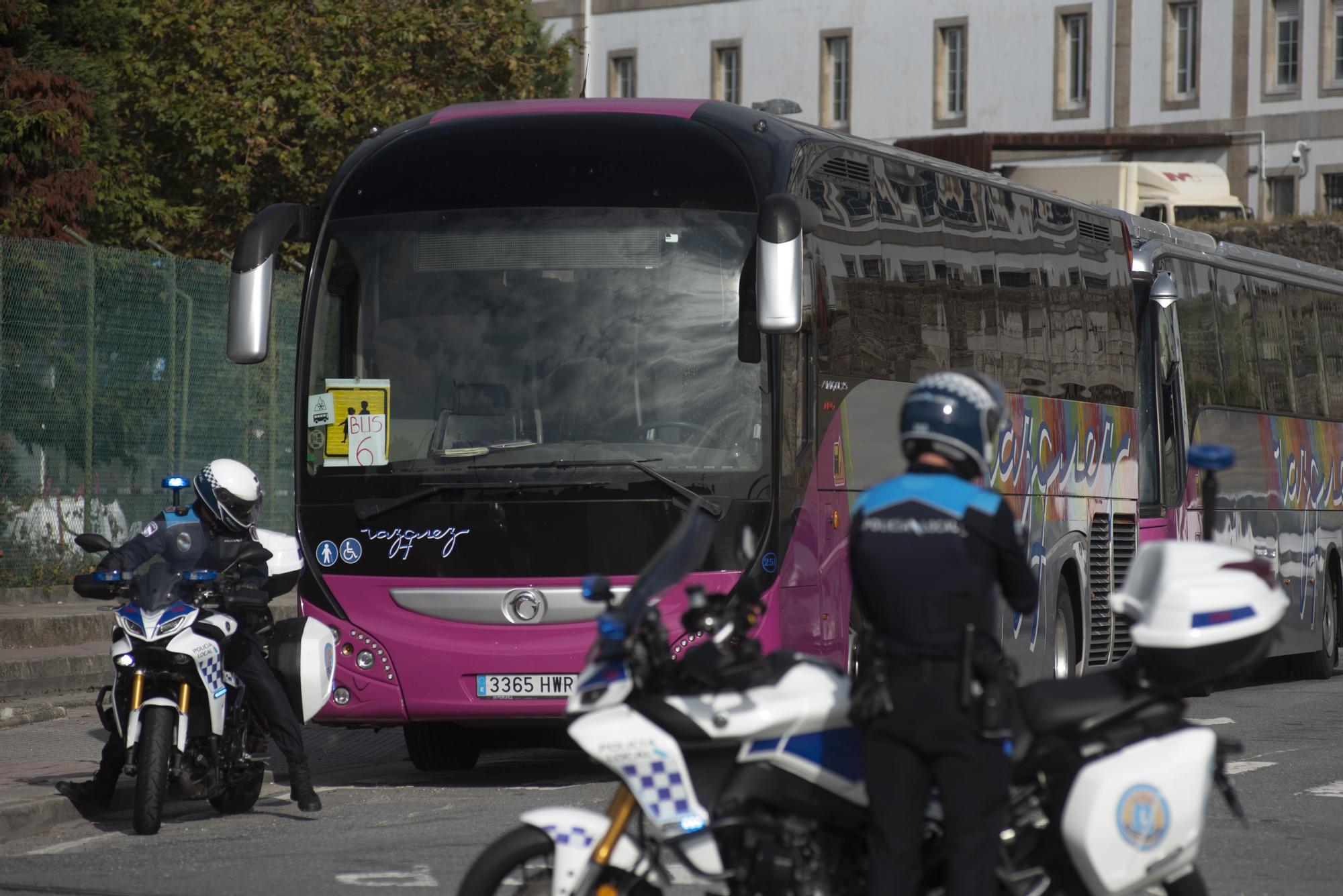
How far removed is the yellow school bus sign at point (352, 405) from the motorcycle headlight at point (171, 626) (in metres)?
1.82

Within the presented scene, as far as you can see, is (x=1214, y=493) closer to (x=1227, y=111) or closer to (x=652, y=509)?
(x=652, y=509)

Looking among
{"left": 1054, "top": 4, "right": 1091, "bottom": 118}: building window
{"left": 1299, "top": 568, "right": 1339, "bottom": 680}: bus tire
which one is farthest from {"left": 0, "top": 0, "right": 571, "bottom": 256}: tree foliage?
{"left": 1054, "top": 4, "right": 1091, "bottom": 118}: building window

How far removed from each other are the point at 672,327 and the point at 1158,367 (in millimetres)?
7550

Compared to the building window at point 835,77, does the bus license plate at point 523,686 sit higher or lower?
lower

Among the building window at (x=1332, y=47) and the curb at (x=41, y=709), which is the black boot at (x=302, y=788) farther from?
the building window at (x=1332, y=47)

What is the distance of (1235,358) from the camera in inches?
739

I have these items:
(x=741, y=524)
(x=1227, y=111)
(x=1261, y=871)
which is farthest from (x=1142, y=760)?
(x=1227, y=111)

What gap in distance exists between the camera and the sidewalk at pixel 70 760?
966 cm

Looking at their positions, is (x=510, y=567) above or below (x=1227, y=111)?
below

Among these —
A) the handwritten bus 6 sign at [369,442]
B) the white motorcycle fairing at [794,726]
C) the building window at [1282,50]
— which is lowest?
the white motorcycle fairing at [794,726]

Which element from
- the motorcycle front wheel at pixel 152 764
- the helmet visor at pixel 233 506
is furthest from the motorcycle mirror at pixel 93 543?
the motorcycle front wheel at pixel 152 764

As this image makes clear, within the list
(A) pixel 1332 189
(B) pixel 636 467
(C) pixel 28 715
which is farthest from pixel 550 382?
(A) pixel 1332 189

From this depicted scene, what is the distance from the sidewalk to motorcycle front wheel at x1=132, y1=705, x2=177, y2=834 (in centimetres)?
63

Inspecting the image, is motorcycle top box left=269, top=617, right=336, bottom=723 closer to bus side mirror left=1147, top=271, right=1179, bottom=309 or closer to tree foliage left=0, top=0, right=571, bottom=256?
bus side mirror left=1147, top=271, right=1179, bottom=309
